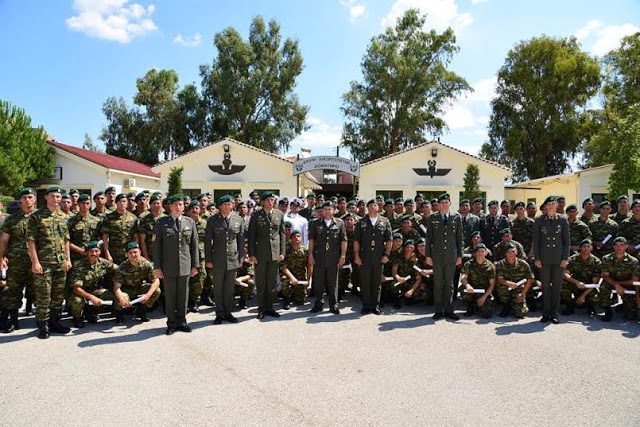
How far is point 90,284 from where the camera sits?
6.35 m

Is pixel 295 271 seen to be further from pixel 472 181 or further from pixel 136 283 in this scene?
pixel 472 181

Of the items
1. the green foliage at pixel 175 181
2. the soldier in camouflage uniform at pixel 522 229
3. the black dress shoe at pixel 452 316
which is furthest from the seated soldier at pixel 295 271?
the green foliage at pixel 175 181

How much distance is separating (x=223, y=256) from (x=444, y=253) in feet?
10.8

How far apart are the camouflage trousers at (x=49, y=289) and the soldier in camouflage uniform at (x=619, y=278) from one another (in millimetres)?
7698

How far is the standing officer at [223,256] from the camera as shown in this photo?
6.42 m

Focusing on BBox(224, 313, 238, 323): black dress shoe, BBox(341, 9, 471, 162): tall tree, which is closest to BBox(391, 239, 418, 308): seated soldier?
BBox(224, 313, 238, 323): black dress shoe

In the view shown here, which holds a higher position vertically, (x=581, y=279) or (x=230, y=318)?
(x=581, y=279)

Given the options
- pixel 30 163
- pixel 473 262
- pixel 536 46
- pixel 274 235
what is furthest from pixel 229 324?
pixel 536 46

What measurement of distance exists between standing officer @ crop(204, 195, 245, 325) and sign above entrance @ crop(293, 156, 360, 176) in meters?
11.5

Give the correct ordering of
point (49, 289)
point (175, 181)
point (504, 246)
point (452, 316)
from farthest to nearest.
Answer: point (175, 181)
point (504, 246)
point (452, 316)
point (49, 289)

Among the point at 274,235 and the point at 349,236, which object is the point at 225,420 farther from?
the point at 349,236

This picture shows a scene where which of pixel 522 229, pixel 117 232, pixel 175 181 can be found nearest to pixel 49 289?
pixel 117 232

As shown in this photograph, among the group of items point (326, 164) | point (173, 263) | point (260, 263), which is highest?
point (326, 164)

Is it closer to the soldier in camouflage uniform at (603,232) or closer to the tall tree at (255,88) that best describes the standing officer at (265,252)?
the soldier in camouflage uniform at (603,232)
